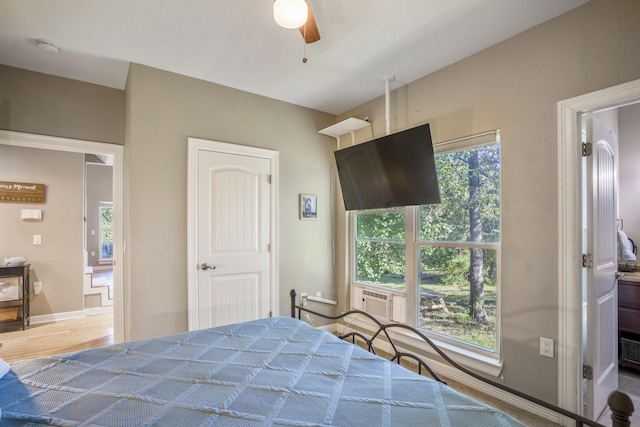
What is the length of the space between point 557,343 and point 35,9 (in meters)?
3.93

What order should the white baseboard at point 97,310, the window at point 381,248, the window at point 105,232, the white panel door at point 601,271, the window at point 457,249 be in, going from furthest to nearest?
the window at point 105,232 < the white baseboard at point 97,310 < the window at point 381,248 < the window at point 457,249 < the white panel door at point 601,271

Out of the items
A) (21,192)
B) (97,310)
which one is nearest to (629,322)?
(97,310)

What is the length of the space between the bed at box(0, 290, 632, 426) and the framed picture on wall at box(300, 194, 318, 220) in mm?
2002

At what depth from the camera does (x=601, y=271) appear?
2023 mm

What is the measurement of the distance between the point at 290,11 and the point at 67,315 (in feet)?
16.6

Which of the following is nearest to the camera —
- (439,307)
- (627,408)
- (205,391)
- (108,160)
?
(627,408)

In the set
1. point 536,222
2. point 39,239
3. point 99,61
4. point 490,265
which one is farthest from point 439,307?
point 39,239

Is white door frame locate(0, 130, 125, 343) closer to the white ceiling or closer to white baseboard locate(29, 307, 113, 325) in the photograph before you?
the white ceiling

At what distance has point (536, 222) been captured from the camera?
208 cm

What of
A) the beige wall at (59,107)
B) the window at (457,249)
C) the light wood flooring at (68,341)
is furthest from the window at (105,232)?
the window at (457,249)

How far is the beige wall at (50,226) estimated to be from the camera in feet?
13.3

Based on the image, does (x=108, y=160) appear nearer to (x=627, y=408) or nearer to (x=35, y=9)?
(x=35, y=9)

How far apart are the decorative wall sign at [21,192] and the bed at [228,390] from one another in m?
3.80

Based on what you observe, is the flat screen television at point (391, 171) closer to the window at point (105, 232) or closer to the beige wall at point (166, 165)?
the beige wall at point (166, 165)
